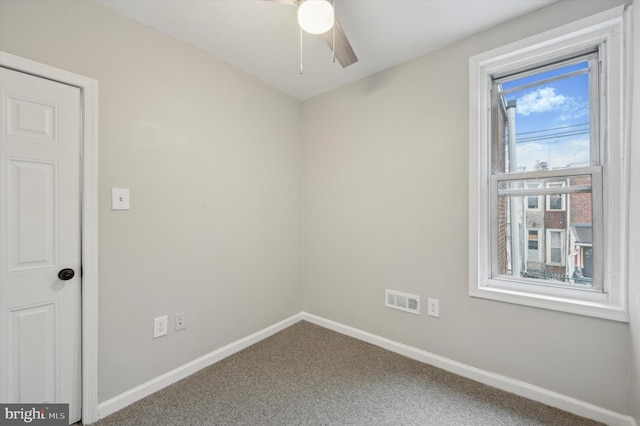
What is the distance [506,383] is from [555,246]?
3.18ft

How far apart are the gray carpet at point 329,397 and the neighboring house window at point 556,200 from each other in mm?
1237

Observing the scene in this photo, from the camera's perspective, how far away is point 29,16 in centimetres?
131

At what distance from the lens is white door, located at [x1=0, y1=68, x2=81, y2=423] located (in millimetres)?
1264

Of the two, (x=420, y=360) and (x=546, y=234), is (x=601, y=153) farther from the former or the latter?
(x=420, y=360)

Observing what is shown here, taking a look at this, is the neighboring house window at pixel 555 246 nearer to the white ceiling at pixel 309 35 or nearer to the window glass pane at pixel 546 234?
the window glass pane at pixel 546 234

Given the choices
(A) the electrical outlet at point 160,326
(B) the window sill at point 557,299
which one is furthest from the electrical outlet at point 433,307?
(A) the electrical outlet at point 160,326

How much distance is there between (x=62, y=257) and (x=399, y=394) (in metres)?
2.19

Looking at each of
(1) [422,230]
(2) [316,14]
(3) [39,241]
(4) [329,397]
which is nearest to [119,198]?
(3) [39,241]

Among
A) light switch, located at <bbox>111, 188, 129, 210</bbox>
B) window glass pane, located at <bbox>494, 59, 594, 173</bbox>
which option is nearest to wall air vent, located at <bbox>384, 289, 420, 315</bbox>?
window glass pane, located at <bbox>494, 59, 594, 173</bbox>

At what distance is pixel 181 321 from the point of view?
6.20 feet

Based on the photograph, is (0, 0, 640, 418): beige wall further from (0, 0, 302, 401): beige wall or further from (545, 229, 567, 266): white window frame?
(545, 229, 567, 266): white window frame

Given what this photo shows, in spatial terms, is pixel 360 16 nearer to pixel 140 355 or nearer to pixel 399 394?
pixel 399 394

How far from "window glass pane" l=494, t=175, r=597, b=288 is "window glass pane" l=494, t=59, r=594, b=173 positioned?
14 centimetres

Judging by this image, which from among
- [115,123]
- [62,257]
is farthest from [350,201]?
[62,257]
